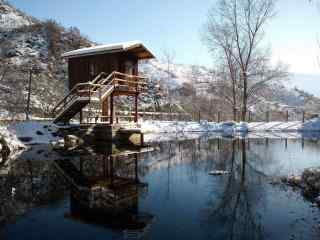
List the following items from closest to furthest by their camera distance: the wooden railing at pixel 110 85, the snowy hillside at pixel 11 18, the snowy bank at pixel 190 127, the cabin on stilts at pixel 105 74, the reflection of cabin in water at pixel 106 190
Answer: the reflection of cabin in water at pixel 106 190
the wooden railing at pixel 110 85
the cabin on stilts at pixel 105 74
the snowy bank at pixel 190 127
the snowy hillside at pixel 11 18

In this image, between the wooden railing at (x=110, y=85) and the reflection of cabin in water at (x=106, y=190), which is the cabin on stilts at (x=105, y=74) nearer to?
the wooden railing at (x=110, y=85)

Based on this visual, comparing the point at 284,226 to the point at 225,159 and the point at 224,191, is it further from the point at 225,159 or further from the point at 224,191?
the point at 225,159


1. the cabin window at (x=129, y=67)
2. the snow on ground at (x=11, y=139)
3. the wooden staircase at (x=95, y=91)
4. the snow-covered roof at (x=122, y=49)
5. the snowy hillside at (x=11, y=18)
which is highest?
the snowy hillside at (x=11, y=18)

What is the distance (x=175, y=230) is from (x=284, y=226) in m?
2.15

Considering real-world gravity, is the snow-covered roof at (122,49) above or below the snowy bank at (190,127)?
above

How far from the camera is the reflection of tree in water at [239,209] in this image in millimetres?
5570

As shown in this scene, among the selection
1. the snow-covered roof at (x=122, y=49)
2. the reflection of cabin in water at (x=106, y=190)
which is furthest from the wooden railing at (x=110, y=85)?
the reflection of cabin in water at (x=106, y=190)

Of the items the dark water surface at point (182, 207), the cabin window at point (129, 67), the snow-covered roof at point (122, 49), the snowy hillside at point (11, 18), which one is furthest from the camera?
the snowy hillside at point (11, 18)

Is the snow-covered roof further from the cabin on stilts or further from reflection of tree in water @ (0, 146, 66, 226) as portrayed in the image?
reflection of tree in water @ (0, 146, 66, 226)

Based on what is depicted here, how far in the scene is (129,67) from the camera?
23453 mm

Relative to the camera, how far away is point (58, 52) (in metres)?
52.8

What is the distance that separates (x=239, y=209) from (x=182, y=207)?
1324mm

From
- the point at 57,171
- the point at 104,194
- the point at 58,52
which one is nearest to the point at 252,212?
the point at 104,194

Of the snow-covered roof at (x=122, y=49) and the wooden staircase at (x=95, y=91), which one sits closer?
the wooden staircase at (x=95, y=91)
